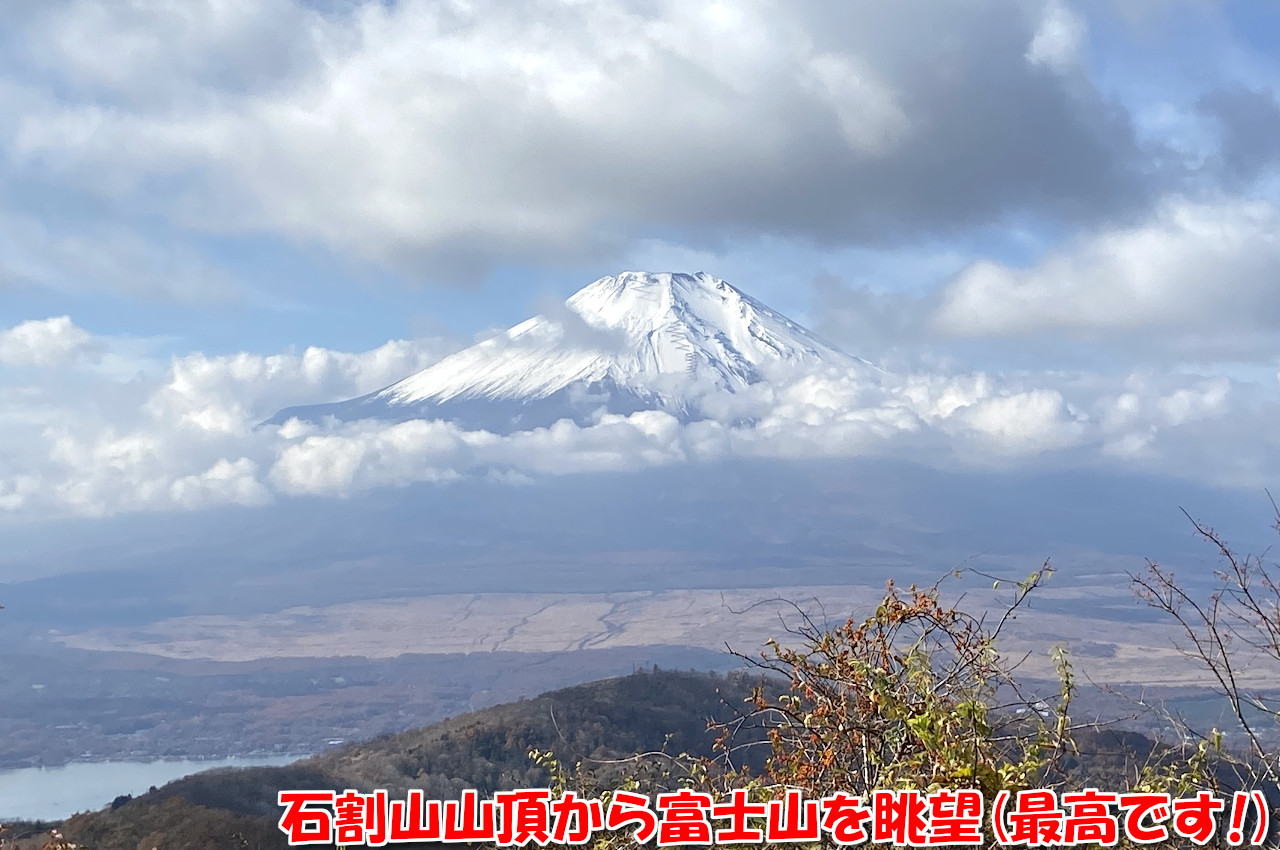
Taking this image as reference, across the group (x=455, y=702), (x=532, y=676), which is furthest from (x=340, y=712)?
(x=532, y=676)

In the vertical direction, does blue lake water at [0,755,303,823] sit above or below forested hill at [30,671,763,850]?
below

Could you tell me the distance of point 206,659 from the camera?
14300 centimetres

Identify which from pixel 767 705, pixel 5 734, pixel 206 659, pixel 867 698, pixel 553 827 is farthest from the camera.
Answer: pixel 206 659

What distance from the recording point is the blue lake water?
5912 centimetres

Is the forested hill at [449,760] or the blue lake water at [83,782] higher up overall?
the forested hill at [449,760]

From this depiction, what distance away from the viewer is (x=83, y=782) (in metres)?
71.9

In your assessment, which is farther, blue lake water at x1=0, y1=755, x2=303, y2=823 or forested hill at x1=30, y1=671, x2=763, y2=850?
blue lake water at x1=0, y1=755, x2=303, y2=823

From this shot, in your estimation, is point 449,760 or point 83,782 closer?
point 449,760

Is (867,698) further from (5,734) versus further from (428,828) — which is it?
(5,734)

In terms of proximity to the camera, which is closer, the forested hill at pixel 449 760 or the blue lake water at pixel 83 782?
the forested hill at pixel 449 760

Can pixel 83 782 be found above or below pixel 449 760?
below

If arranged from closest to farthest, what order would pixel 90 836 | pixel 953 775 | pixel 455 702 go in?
pixel 953 775 → pixel 90 836 → pixel 455 702

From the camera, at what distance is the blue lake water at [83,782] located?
59116 millimetres

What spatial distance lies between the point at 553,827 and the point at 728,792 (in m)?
0.84
